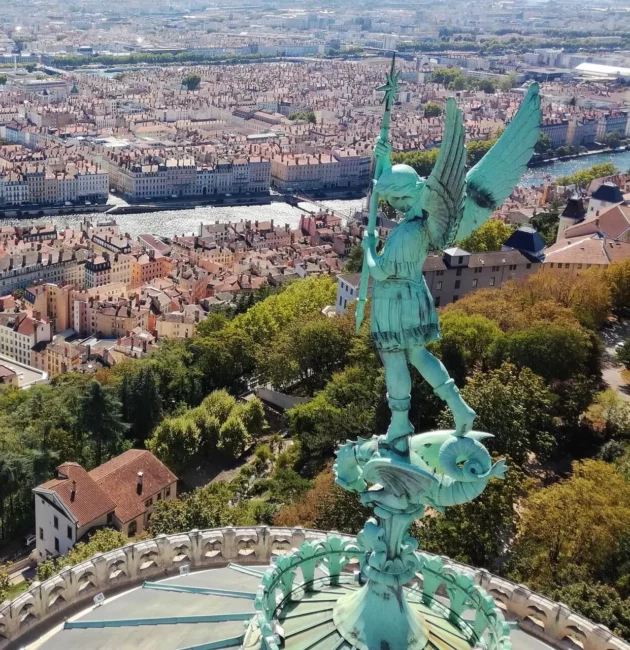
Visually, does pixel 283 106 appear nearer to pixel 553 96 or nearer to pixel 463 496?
pixel 553 96

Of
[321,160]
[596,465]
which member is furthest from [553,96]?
[596,465]

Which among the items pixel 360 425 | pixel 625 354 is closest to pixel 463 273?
pixel 625 354

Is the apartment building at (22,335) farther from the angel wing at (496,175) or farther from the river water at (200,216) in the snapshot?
the angel wing at (496,175)

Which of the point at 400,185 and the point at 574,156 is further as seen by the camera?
the point at 574,156

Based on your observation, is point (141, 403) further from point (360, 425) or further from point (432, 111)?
point (432, 111)

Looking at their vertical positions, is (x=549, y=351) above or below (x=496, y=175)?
below

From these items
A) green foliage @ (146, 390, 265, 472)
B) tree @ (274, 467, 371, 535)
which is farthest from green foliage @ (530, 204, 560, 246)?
tree @ (274, 467, 371, 535)

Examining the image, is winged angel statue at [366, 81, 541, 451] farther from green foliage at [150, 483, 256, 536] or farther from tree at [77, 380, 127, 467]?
tree at [77, 380, 127, 467]
